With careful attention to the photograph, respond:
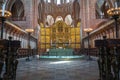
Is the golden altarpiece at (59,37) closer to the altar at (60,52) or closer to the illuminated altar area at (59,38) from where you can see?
the illuminated altar area at (59,38)

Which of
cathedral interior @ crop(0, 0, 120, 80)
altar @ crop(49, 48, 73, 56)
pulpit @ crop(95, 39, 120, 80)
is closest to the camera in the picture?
pulpit @ crop(95, 39, 120, 80)

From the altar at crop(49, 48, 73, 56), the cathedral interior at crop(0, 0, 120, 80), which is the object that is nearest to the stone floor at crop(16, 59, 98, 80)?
the cathedral interior at crop(0, 0, 120, 80)

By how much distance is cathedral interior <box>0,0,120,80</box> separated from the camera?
9.80 ft

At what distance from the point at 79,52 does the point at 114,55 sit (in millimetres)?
18888

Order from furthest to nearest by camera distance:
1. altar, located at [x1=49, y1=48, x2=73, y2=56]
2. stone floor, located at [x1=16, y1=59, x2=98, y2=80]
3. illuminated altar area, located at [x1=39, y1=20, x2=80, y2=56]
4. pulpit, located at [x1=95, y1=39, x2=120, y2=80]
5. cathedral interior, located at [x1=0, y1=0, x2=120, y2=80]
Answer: illuminated altar area, located at [x1=39, y1=20, x2=80, y2=56] → altar, located at [x1=49, y1=48, x2=73, y2=56] → stone floor, located at [x1=16, y1=59, x2=98, y2=80] → cathedral interior, located at [x1=0, y1=0, x2=120, y2=80] → pulpit, located at [x1=95, y1=39, x2=120, y2=80]

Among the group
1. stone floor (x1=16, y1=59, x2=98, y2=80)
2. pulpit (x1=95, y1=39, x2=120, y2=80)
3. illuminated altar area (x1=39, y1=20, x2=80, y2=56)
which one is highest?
illuminated altar area (x1=39, y1=20, x2=80, y2=56)

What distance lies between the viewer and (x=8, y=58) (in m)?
2.99

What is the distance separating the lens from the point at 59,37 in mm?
22344

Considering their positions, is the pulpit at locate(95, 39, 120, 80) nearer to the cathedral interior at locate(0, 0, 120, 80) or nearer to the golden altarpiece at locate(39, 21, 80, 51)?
the cathedral interior at locate(0, 0, 120, 80)

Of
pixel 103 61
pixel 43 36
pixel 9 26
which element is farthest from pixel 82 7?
pixel 103 61

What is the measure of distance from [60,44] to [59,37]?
1005mm

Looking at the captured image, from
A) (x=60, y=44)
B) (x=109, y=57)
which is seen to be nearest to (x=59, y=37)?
(x=60, y=44)

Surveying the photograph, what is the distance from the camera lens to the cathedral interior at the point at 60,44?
2.99m

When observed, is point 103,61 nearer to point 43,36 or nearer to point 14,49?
point 14,49
